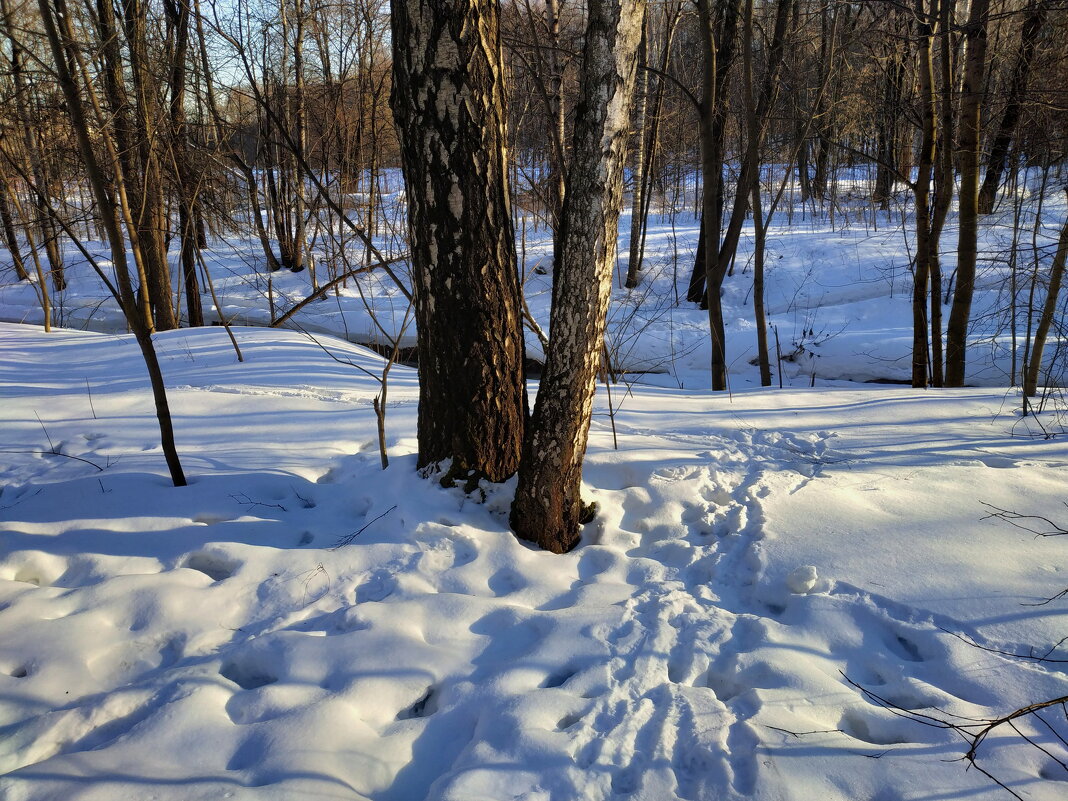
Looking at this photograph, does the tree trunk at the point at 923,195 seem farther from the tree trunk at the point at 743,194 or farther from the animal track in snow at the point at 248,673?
the animal track in snow at the point at 248,673

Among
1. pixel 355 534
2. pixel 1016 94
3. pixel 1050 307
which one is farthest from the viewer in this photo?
pixel 1016 94

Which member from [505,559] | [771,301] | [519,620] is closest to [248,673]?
[519,620]

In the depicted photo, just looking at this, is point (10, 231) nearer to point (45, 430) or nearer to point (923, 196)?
point (45, 430)

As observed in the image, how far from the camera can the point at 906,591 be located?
2502mm

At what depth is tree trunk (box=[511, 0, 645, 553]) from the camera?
238 cm

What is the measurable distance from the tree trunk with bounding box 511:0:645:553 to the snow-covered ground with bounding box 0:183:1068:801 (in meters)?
0.21

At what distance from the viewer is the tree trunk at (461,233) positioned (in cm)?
265

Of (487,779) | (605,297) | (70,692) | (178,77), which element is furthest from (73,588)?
(178,77)

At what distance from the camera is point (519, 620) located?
95.0 inches

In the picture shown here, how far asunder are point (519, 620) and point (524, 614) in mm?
37

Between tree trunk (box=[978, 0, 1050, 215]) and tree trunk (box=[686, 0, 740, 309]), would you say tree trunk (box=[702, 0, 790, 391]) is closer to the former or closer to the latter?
tree trunk (box=[686, 0, 740, 309])

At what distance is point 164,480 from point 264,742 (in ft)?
6.68

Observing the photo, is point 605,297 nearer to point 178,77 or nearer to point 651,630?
point 651,630

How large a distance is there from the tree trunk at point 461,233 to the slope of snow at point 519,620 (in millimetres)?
316
